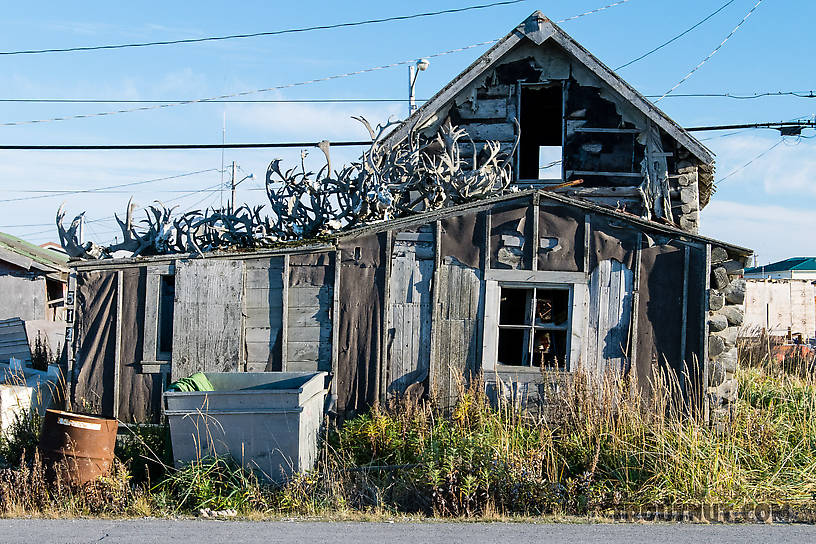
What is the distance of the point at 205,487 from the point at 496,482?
284 centimetres

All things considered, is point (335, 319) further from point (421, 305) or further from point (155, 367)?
point (155, 367)

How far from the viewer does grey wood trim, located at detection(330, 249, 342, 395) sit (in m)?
9.79

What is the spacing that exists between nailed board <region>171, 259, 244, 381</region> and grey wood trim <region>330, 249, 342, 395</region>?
1.16m

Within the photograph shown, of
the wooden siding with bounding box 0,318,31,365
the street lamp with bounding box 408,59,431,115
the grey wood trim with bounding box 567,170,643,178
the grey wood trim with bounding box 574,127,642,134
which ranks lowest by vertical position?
the wooden siding with bounding box 0,318,31,365

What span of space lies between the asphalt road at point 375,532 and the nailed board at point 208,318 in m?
2.86

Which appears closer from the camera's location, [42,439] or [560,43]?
[42,439]

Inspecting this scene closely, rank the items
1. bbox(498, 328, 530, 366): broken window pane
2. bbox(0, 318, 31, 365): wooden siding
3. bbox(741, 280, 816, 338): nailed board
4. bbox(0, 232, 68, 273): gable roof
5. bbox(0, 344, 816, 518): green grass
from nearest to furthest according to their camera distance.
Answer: bbox(0, 344, 816, 518): green grass
bbox(498, 328, 530, 366): broken window pane
bbox(0, 318, 31, 365): wooden siding
bbox(0, 232, 68, 273): gable roof
bbox(741, 280, 816, 338): nailed board

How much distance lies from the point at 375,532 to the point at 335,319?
3491mm

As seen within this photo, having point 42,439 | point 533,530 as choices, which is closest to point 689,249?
point 533,530

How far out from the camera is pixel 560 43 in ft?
43.1

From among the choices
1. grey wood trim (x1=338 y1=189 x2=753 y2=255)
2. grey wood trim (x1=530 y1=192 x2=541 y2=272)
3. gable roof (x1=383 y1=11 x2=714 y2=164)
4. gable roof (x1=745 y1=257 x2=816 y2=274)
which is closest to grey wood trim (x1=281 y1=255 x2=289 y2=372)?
grey wood trim (x1=338 y1=189 x2=753 y2=255)

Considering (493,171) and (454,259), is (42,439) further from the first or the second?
(493,171)

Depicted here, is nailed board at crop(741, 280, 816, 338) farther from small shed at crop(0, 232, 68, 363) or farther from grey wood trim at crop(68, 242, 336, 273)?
grey wood trim at crop(68, 242, 336, 273)

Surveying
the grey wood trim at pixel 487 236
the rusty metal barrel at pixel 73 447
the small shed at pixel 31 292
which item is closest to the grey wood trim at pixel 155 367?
the rusty metal barrel at pixel 73 447
